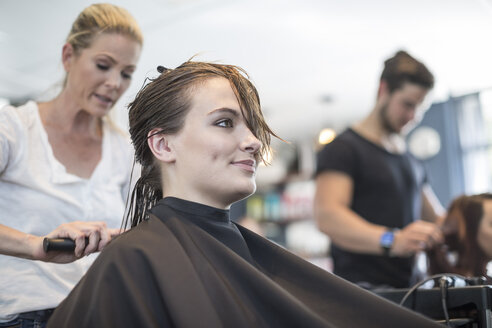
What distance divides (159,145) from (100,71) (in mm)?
432

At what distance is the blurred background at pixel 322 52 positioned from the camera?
3.85 m

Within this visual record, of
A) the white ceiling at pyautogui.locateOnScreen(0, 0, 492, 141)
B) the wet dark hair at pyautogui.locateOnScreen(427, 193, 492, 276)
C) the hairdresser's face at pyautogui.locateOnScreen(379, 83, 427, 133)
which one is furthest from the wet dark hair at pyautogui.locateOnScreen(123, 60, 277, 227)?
the white ceiling at pyautogui.locateOnScreen(0, 0, 492, 141)

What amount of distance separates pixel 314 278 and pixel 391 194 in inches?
44.7

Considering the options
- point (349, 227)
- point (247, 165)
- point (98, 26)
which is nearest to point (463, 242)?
point (349, 227)

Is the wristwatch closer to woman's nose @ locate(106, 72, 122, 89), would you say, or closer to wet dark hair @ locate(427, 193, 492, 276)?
wet dark hair @ locate(427, 193, 492, 276)

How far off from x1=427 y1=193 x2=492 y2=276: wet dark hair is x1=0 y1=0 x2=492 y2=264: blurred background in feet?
4.95

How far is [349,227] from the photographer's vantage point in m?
2.06

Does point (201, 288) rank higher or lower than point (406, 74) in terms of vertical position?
lower

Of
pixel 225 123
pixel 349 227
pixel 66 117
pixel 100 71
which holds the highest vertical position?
pixel 100 71

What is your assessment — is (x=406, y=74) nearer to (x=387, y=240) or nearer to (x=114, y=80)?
(x=387, y=240)

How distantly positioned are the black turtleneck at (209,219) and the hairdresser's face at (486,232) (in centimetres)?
146

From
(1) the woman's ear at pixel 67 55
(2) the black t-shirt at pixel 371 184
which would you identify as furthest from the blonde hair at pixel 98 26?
(2) the black t-shirt at pixel 371 184

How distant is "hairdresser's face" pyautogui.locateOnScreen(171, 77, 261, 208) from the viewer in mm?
→ 1201

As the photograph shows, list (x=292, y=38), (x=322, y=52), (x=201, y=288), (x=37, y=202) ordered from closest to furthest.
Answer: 1. (x=201, y=288)
2. (x=37, y=202)
3. (x=292, y=38)
4. (x=322, y=52)
